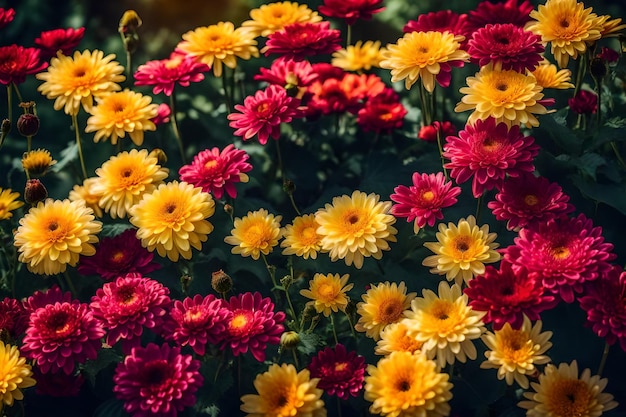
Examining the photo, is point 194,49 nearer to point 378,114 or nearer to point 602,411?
point 378,114

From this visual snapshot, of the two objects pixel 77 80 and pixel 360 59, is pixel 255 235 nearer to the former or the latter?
pixel 77 80

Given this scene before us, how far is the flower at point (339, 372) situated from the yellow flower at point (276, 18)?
2.80ft

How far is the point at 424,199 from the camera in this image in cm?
165

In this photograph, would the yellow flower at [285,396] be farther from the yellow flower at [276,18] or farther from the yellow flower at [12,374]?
the yellow flower at [276,18]

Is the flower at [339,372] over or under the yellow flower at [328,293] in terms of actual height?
under

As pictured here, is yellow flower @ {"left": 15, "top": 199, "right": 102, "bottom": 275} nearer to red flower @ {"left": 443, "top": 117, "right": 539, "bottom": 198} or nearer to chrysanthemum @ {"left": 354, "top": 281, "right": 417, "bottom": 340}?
chrysanthemum @ {"left": 354, "top": 281, "right": 417, "bottom": 340}

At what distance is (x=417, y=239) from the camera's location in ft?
5.99

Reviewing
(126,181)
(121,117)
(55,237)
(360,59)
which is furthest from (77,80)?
(360,59)

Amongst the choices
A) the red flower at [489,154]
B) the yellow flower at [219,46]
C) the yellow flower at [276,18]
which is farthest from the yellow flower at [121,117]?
the red flower at [489,154]

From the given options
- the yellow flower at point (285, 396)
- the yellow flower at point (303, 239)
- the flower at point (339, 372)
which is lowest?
the flower at point (339, 372)

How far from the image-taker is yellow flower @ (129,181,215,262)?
169 cm

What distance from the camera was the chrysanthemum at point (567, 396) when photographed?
145 centimetres

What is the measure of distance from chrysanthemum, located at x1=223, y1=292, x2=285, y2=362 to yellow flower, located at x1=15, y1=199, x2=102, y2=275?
34cm

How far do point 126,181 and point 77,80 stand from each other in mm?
320
